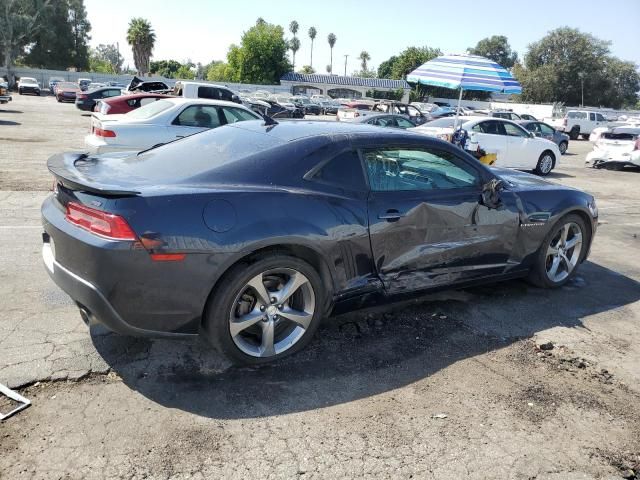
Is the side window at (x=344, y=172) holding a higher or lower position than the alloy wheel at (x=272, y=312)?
higher

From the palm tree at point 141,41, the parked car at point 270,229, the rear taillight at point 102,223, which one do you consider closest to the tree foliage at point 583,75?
the palm tree at point 141,41

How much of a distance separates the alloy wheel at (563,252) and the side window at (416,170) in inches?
50.0

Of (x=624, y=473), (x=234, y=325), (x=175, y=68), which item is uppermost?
(x=175, y=68)

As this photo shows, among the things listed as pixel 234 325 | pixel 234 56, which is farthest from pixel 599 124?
pixel 234 56

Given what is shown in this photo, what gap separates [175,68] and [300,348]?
104142 millimetres

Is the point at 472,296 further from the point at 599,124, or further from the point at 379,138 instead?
the point at 599,124

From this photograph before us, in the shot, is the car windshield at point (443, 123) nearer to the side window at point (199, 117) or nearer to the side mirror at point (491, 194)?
the side window at point (199, 117)

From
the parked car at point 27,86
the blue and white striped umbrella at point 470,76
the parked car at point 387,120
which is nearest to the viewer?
the blue and white striped umbrella at point 470,76

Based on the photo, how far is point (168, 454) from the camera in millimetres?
2537

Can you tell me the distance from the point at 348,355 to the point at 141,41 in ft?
245

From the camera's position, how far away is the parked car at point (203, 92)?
16.4m

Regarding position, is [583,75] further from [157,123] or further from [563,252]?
[563,252]

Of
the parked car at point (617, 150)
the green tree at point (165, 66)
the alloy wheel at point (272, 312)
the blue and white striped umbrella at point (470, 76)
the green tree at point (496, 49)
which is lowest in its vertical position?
the alloy wheel at point (272, 312)

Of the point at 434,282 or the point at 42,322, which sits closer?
the point at 42,322
